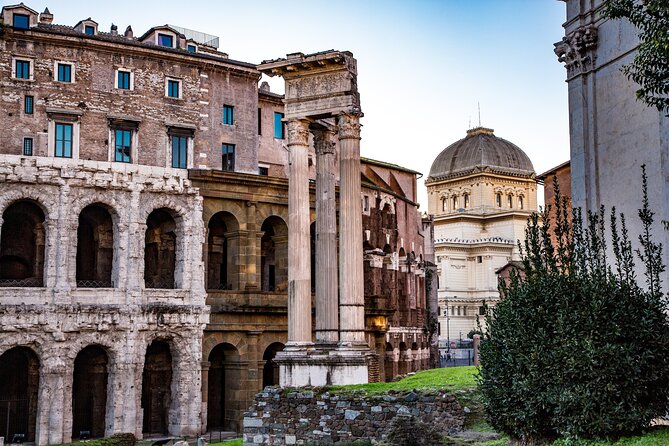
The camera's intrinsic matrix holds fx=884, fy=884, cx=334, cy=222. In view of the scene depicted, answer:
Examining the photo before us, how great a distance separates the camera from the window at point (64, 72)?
1464 inches

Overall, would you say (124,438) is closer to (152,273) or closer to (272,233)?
(152,273)

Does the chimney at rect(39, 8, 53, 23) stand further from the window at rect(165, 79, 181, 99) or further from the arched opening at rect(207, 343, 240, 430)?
the arched opening at rect(207, 343, 240, 430)

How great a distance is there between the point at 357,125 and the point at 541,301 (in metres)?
14.2

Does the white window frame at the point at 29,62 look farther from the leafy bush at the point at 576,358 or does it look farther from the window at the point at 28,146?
the leafy bush at the point at 576,358

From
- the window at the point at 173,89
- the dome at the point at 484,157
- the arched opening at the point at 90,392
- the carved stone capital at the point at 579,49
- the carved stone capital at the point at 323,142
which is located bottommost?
the arched opening at the point at 90,392

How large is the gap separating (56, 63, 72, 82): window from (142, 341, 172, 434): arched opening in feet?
39.1

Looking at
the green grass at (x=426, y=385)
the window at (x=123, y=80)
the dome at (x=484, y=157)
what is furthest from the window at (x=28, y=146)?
the dome at (x=484, y=157)

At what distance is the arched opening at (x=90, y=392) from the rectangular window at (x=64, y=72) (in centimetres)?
1132

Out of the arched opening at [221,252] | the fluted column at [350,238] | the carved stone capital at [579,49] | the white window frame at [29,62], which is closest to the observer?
the carved stone capital at [579,49]

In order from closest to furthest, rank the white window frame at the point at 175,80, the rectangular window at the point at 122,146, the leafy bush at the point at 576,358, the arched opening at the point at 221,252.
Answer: the leafy bush at the point at 576,358
the rectangular window at the point at 122,146
the white window frame at the point at 175,80
the arched opening at the point at 221,252

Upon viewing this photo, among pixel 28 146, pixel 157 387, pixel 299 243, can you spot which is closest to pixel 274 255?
pixel 157 387

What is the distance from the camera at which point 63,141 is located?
121ft

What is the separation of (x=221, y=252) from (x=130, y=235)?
17.0 ft

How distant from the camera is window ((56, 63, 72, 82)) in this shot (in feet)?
122
